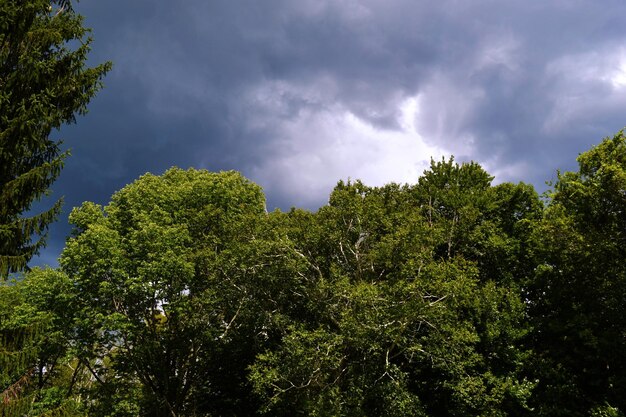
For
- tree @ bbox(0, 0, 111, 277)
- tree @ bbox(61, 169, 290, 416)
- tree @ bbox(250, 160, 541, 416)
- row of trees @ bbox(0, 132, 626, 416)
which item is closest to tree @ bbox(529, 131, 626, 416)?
Answer: row of trees @ bbox(0, 132, 626, 416)

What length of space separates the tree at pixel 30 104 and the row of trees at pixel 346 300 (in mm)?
7369

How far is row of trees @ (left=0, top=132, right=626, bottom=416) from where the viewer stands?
1922 centimetres

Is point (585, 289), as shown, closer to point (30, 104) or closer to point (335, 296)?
point (335, 296)

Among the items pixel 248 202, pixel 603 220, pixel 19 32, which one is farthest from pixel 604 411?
pixel 19 32

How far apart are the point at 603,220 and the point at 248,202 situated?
18.9 metres

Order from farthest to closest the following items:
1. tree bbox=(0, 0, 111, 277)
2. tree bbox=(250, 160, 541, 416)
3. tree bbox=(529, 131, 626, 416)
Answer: tree bbox=(529, 131, 626, 416), tree bbox=(250, 160, 541, 416), tree bbox=(0, 0, 111, 277)

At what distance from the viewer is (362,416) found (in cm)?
1848

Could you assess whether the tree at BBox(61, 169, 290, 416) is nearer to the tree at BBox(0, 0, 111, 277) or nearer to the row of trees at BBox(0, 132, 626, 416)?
the row of trees at BBox(0, 132, 626, 416)

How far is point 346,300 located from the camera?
20375mm

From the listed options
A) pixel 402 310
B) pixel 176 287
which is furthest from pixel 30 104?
pixel 402 310

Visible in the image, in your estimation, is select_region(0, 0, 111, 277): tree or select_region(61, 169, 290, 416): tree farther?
select_region(61, 169, 290, 416): tree

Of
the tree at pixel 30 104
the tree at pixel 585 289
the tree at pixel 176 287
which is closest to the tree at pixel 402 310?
the tree at pixel 585 289

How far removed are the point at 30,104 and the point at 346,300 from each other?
14209 mm

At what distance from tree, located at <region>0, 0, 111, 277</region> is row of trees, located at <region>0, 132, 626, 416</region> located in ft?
24.2
